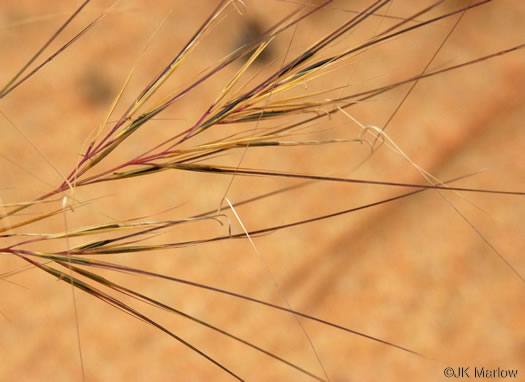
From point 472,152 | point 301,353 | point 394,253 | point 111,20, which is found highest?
point 111,20

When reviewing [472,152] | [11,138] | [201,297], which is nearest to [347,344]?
[201,297]

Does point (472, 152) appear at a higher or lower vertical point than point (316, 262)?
higher

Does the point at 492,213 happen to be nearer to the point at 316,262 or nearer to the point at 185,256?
the point at 316,262

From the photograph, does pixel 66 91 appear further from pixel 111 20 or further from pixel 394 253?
pixel 394 253

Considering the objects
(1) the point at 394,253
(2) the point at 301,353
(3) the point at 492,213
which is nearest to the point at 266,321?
(2) the point at 301,353

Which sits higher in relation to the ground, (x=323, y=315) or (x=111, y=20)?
(x=111, y=20)

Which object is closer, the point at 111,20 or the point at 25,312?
the point at 25,312
